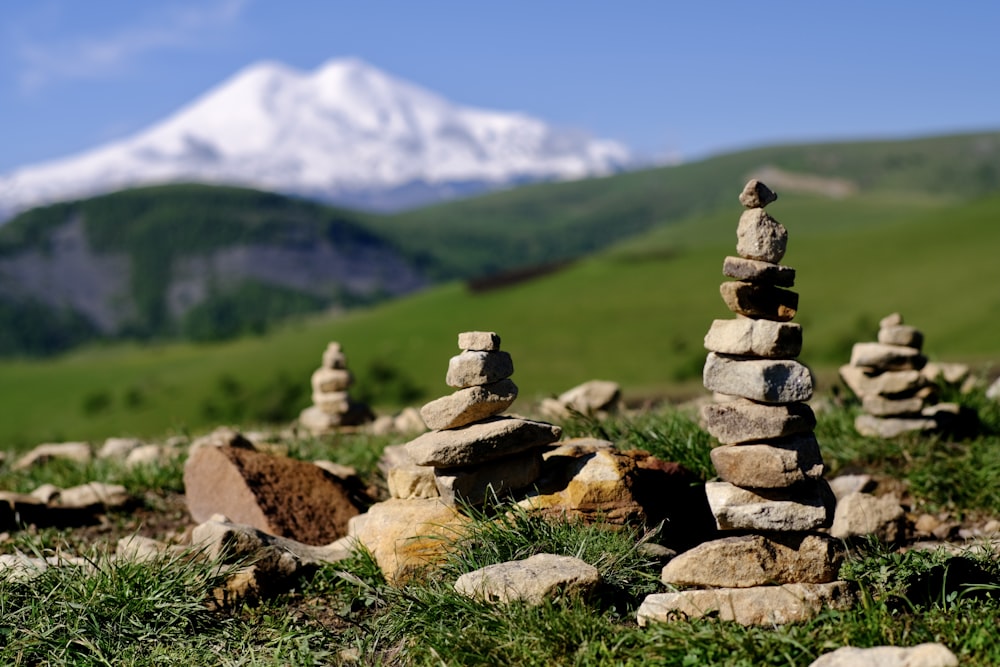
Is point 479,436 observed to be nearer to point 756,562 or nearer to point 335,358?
point 756,562

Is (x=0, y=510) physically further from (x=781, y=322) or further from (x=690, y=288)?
(x=690, y=288)

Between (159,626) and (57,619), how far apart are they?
71 cm

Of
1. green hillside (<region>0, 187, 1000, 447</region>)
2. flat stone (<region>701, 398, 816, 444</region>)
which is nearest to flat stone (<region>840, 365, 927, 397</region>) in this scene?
flat stone (<region>701, 398, 816, 444</region>)

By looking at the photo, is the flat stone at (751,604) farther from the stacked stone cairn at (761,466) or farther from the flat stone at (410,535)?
the flat stone at (410,535)

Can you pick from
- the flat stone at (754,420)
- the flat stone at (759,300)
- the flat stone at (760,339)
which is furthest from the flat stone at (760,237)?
the flat stone at (754,420)

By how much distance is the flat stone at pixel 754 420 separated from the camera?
6.81 metres

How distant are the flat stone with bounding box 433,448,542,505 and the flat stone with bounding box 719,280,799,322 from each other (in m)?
2.32

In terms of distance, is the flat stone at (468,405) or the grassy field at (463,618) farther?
the flat stone at (468,405)

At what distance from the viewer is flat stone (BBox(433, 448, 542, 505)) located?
26.7ft

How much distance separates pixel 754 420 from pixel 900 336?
5.69 meters

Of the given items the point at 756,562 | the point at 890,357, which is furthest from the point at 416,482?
the point at 890,357

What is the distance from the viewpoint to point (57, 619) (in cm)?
696

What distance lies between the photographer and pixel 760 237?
274 inches

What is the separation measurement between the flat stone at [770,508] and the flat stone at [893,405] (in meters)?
5.15
